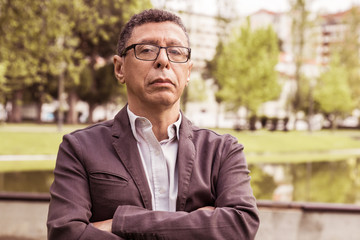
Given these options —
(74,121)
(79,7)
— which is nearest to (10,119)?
(74,121)

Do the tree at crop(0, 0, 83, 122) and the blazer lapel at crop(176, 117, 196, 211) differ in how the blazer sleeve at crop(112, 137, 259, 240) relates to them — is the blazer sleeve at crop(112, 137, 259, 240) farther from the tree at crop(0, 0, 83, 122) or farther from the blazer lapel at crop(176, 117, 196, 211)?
the tree at crop(0, 0, 83, 122)

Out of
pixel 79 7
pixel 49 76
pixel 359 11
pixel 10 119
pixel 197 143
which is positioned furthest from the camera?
pixel 359 11

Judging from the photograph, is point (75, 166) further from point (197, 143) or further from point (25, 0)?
point (25, 0)

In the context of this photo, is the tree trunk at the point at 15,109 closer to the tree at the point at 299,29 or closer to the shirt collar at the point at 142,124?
the tree at the point at 299,29

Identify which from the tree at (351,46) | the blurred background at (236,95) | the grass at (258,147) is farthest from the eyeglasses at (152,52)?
the tree at (351,46)

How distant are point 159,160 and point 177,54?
51 centimetres

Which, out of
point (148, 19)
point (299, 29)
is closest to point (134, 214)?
point (148, 19)

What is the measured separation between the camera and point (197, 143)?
7.08 ft

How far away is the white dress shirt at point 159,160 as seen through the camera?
2.02 meters

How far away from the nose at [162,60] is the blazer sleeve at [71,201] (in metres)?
0.54

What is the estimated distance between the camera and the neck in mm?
2070

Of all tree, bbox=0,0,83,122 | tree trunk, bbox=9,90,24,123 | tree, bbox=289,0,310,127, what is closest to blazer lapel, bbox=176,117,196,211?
tree, bbox=0,0,83,122

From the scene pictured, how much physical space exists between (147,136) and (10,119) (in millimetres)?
47815

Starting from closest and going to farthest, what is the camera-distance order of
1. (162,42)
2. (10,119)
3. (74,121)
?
(162,42)
(74,121)
(10,119)
